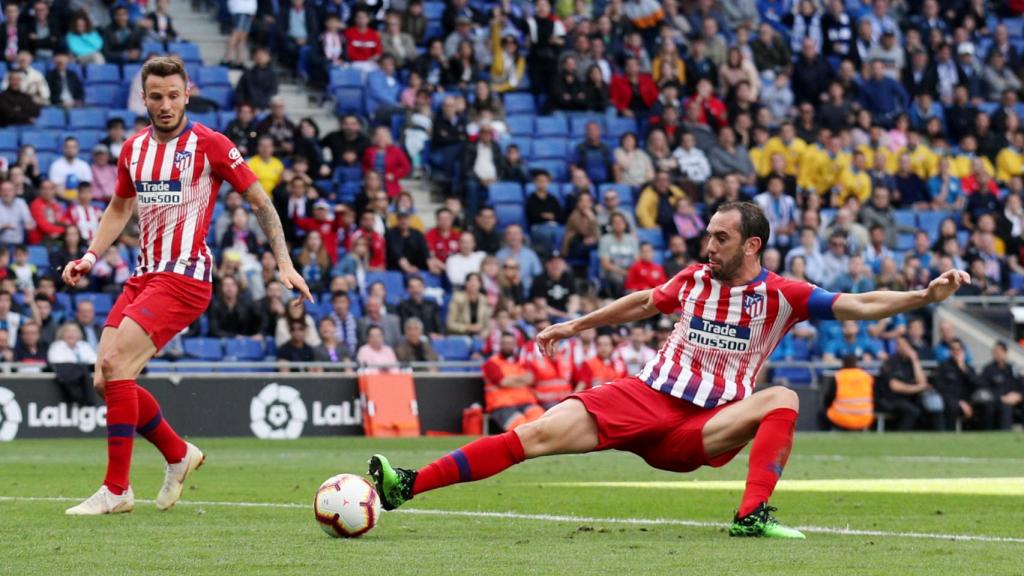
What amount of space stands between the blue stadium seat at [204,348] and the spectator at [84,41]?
182 inches

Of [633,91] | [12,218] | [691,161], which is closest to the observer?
[12,218]

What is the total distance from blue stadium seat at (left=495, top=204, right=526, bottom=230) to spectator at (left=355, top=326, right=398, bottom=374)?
12.7ft

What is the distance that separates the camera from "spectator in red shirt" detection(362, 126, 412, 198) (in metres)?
23.9

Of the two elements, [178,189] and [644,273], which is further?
[644,273]

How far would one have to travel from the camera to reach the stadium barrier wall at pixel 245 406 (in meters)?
19.0

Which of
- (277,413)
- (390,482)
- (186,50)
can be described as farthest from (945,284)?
(186,50)

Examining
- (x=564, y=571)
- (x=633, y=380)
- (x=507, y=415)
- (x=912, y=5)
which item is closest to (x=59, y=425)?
(x=507, y=415)

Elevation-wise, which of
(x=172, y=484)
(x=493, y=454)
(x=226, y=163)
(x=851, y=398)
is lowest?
(x=851, y=398)

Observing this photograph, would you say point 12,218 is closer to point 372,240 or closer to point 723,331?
point 372,240

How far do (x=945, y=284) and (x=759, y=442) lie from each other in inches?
45.9

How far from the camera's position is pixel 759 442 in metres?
8.08

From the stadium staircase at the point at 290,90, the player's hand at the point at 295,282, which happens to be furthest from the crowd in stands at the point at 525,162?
the player's hand at the point at 295,282

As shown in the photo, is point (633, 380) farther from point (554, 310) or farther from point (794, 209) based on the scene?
point (794, 209)

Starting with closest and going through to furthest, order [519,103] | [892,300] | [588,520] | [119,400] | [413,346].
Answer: [892,300]
[588,520]
[119,400]
[413,346]
[519,103]
